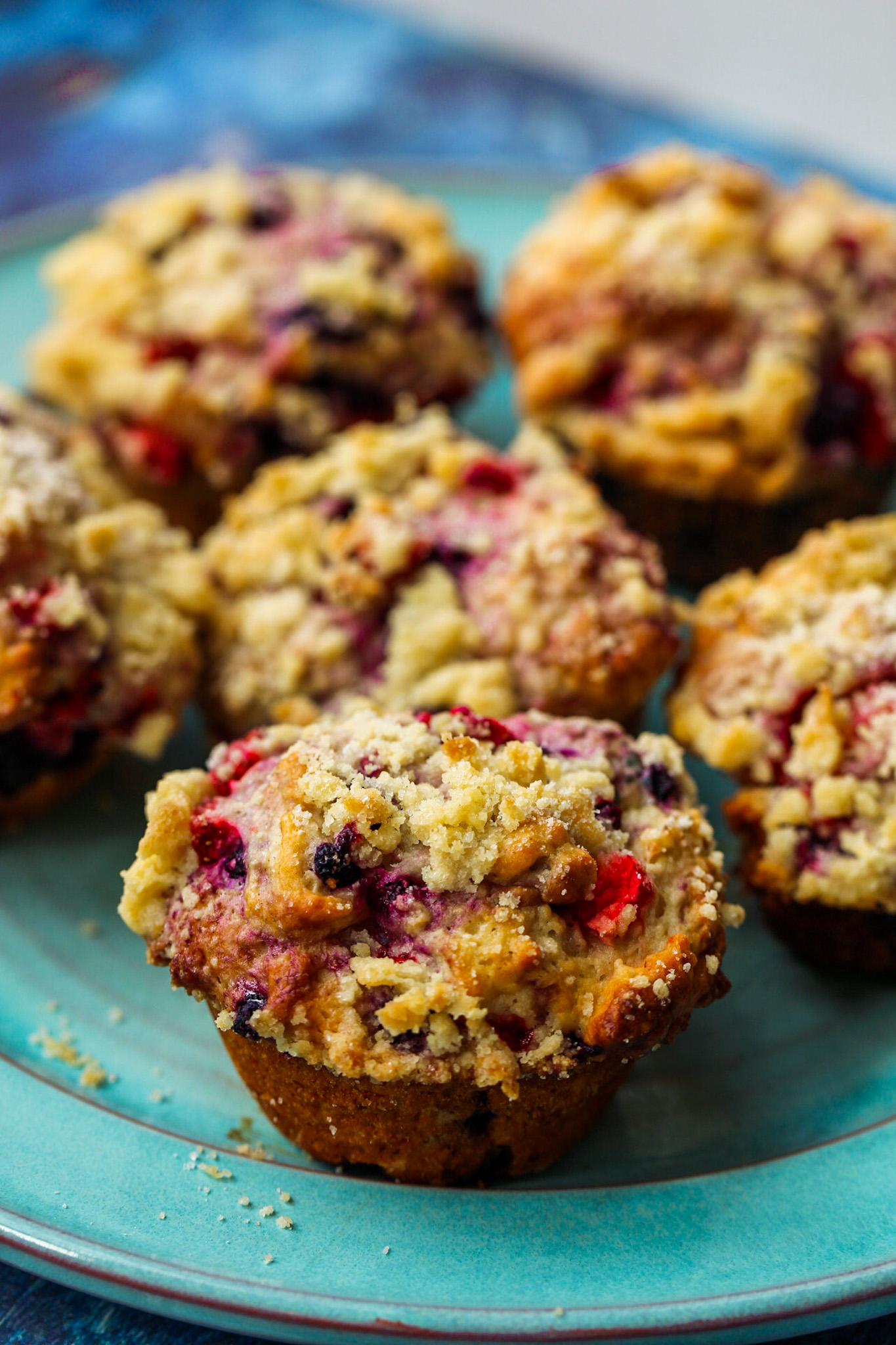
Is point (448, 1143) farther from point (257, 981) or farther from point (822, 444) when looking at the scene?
point (822, 444)

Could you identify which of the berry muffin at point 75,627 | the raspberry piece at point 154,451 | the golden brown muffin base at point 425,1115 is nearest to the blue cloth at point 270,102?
the raspberry piece at point 154,451

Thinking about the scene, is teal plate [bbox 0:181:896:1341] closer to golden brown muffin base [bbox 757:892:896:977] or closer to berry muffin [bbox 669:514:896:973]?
golden brown muffin base [bbox 757:892:896:977]

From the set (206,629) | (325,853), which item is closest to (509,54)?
(206,629)

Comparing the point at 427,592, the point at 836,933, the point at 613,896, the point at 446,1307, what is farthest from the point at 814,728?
the point at 446,1307

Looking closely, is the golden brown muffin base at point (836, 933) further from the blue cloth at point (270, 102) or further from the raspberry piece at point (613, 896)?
the blue cloth at point (270, 102)

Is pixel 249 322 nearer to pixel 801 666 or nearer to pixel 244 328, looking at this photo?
pixel 244 328

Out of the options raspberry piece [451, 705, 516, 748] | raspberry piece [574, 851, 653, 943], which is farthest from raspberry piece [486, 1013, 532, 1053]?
raspberry piece [451, 705, 516, 748]
